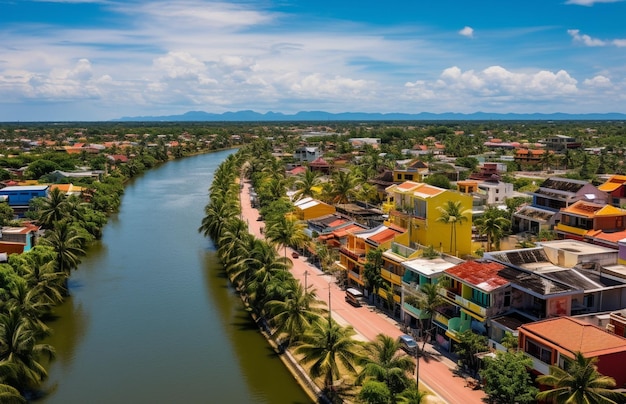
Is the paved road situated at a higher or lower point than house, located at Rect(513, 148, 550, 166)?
lower

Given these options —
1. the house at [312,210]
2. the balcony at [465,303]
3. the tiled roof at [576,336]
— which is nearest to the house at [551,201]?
the house at [312,210]

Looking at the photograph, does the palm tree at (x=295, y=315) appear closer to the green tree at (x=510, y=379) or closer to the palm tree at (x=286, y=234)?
the green tree at (x=510, y=379)

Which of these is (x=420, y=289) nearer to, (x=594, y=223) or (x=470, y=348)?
(x=470, y=348)

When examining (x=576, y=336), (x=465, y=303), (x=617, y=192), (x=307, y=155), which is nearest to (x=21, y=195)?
(x=465, y=303)

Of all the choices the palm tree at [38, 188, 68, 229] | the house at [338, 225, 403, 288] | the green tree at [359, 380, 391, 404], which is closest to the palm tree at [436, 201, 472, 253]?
the house at [338, 225, 403, 288]

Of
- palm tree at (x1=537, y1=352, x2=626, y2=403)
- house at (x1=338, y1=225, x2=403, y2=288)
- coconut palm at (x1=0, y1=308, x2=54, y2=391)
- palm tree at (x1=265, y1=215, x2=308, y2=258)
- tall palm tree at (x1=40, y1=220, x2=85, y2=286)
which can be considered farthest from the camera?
palm tree at (x1=265, y1=215, x2=308, y2=258)

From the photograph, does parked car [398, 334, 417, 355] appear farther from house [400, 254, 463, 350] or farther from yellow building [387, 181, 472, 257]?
yellow building [387, 181, 472, 257]

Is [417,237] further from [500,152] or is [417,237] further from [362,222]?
[500,152]
